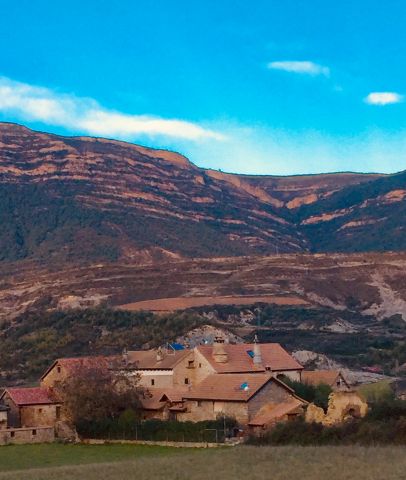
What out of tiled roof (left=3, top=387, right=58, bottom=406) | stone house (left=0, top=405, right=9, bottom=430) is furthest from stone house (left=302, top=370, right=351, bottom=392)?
stone house (left=0, top=405, right=9, bottom=430)

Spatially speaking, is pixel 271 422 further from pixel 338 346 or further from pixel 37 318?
pixel 37 318

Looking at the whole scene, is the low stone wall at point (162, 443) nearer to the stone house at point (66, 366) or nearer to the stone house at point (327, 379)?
the stone house at point (66, 366)

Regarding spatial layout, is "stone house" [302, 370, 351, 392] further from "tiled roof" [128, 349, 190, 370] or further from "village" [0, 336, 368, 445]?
"tiled roof" [128, 349, 190, 370]

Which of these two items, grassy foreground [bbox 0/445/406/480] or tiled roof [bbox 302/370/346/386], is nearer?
grassy foreground [bbox 0/445/406/480]

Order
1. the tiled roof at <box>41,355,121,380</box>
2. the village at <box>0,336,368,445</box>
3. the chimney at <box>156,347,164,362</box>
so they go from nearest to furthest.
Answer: the village at <box>0,336,368,445</box> < the tiled roof at <box>41,355,121,380</box> < the chimney at <box>156,347,164,362</box>

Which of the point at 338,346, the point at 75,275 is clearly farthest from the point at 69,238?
the point at 338,346

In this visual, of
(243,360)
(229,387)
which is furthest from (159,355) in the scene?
(229,387)

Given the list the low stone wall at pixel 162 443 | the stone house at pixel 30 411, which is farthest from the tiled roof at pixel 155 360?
the low stone wall at pixel 162 443
